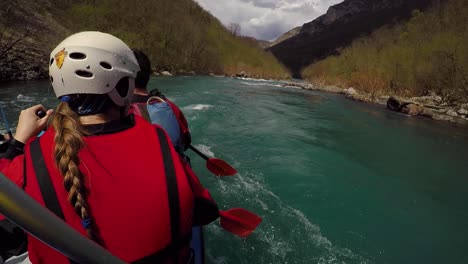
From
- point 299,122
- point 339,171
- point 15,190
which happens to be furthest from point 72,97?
point 299,122

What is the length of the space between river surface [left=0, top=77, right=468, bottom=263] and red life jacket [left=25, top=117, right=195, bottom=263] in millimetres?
1985

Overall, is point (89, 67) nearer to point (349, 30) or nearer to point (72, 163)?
point (72, 163)

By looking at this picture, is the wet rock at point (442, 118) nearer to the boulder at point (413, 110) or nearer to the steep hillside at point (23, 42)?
the boulder at point (413, 110)

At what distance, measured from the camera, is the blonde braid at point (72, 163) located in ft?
3.23

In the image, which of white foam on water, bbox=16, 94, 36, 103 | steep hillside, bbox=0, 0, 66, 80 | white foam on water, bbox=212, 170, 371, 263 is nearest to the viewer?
white foam on water, bbox=212, 170, 371, 263

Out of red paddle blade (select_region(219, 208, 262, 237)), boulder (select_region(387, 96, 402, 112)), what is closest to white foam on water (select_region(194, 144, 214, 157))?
red paddle blade (select_region(219, 208, 262, 237))

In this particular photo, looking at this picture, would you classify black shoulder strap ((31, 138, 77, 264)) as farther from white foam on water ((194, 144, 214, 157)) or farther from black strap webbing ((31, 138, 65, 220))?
white foam on water ((194, 144, 214, 157))

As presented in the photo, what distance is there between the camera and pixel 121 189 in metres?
1.10

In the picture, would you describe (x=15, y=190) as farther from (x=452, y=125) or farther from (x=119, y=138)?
(x=452, y=125)

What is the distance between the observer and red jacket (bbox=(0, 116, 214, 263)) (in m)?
1.05

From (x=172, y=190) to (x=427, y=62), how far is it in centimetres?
3052

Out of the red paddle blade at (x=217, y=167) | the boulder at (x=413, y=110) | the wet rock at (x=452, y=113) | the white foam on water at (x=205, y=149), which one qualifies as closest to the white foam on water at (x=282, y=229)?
the red paddle blade at (x=217, y=167)

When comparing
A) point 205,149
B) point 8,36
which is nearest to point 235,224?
point 205,149

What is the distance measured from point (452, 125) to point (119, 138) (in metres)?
16.9
